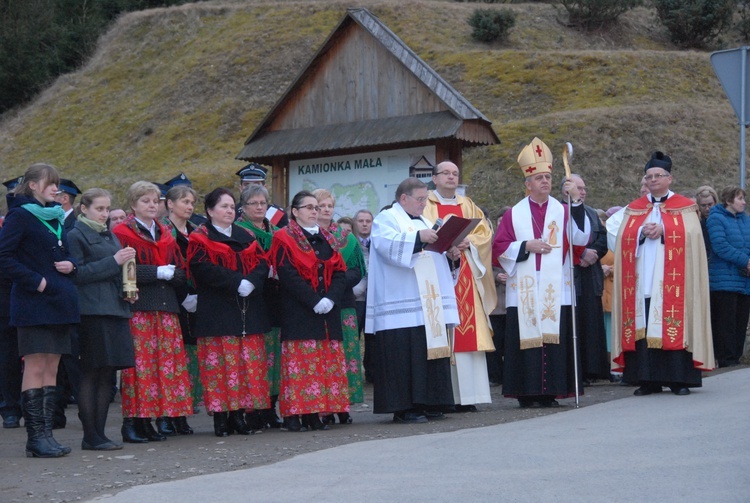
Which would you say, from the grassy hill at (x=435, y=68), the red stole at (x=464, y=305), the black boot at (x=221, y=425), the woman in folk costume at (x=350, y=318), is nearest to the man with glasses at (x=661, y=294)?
the red stole at (x=464, y=305)

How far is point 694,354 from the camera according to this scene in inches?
371

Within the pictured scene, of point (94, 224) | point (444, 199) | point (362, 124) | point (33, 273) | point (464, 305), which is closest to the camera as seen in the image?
point (33, 273)

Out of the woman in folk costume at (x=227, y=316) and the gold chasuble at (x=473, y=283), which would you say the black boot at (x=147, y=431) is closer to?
the woman in folk costume at (x=227, y=316)

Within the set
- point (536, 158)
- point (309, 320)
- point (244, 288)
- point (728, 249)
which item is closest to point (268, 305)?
point (309, 320)

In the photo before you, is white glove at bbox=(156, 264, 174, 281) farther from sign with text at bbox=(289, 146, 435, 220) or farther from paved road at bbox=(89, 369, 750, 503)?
sign with text at bbox=(289, 146, 435, 220)

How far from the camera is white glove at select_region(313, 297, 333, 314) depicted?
8.52m

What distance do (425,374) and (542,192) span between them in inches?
84.5

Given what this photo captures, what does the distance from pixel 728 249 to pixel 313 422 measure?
564cm

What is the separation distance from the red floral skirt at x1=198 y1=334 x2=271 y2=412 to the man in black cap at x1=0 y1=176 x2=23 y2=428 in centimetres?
195

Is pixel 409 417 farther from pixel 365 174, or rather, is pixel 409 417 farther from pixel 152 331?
pixel 365 174

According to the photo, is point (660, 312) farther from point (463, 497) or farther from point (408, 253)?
point (463, 497)

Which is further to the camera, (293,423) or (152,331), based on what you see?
(293,423)

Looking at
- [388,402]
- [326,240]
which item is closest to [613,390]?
[388,402]

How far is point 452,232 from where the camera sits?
8898 mm
